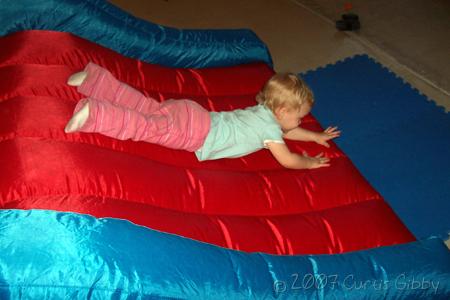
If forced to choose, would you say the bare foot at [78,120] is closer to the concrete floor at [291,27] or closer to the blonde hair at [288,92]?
the blonde hair at [288,92]

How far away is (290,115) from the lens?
1.52 meters

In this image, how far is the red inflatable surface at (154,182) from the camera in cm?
114

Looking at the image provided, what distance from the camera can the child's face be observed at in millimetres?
Answer: 1510

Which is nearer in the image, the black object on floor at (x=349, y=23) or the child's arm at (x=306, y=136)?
the child's arm at (x=306, y=136)

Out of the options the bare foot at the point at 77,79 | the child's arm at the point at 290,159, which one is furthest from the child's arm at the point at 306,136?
the bare foot at the point at 77,79

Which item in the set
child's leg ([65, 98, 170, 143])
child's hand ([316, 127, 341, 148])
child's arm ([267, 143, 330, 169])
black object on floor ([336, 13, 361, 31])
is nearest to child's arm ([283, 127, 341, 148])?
child's hand ([316, 127, 341, 148])

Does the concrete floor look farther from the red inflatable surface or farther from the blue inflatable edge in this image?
the red inflatable surface

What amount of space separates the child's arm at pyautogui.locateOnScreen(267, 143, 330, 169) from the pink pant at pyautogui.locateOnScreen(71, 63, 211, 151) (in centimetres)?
23

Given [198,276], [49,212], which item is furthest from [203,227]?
[49,212]

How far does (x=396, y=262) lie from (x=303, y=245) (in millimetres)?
244

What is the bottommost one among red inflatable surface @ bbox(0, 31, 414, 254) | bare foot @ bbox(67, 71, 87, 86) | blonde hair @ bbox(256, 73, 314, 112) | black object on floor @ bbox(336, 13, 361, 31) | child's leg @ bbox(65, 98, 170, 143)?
red inflatable surface @ bbox(0, 31, 414, 254)

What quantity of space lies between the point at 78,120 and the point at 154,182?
262 mm

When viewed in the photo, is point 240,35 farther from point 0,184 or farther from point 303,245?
point 0,184

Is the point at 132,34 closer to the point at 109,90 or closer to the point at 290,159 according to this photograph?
the point at 109,90
